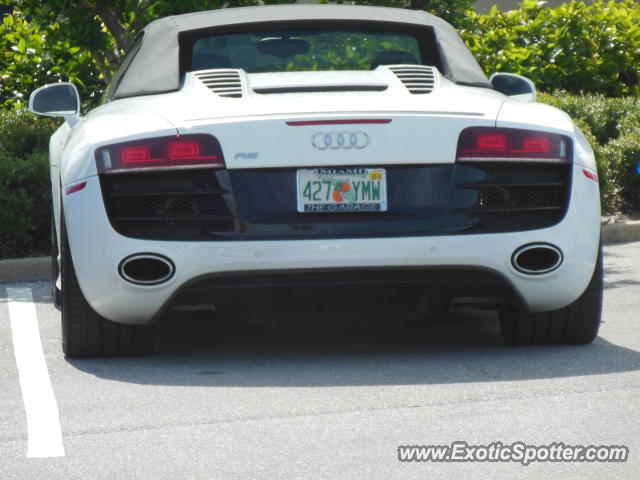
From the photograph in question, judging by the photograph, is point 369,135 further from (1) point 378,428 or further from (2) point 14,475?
(2) point 14,475

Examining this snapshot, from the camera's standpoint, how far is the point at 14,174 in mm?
9234

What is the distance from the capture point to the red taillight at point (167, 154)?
516 cm

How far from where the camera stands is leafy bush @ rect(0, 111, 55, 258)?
8977 millimetres

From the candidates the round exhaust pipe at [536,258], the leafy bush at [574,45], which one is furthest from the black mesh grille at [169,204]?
the leafy bush at [574,45]

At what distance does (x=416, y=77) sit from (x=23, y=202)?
4.07 metres

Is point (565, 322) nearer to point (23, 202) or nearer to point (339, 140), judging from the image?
point (339, 140)

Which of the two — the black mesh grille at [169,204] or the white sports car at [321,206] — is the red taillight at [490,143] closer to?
the white sports car at [321,206]

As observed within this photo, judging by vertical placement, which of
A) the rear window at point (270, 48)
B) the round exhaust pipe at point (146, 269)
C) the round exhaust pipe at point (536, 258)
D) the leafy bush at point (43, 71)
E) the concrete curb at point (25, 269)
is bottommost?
the concrete curb at point (25, 269)

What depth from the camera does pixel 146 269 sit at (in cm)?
531

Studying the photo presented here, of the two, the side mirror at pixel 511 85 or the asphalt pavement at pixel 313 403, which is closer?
the asphalt pavement at pixel 313 403

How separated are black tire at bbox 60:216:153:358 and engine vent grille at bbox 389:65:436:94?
5.01ft

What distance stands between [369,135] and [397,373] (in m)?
0.96

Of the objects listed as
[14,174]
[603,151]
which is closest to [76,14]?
[14,174]

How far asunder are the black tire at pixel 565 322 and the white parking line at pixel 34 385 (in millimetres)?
2023
